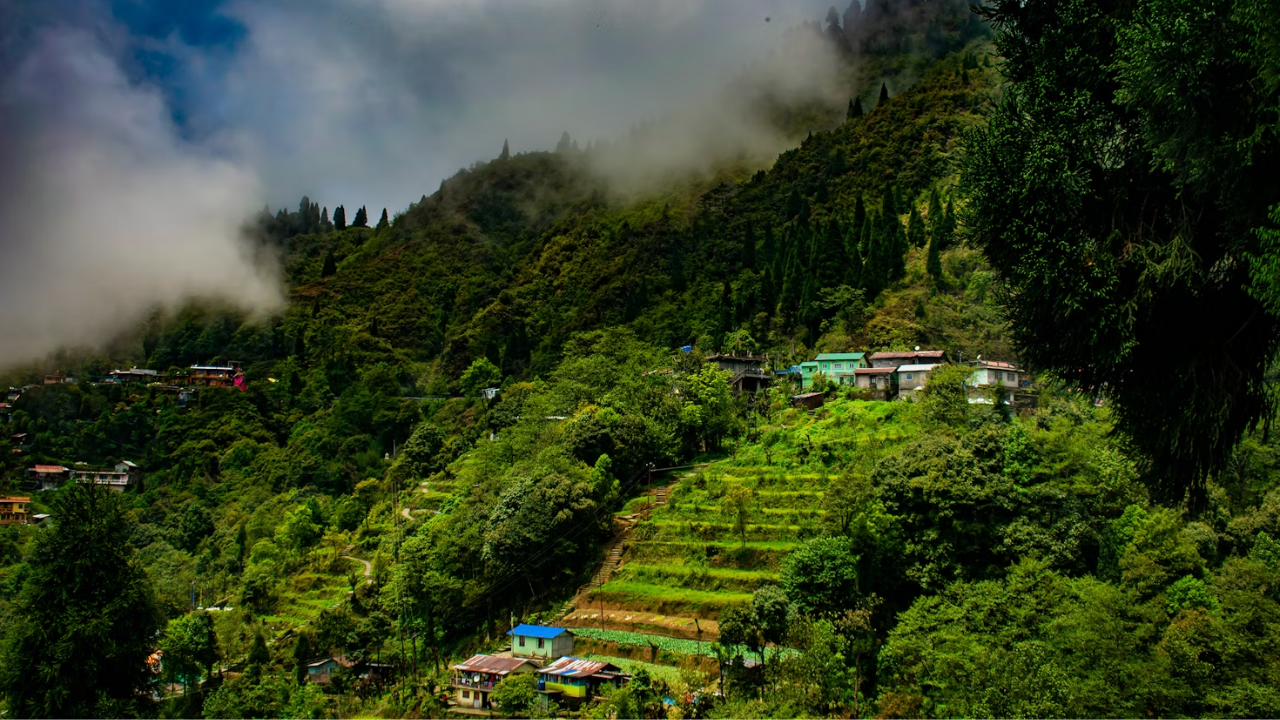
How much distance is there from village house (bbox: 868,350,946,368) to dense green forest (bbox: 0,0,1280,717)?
2359mm

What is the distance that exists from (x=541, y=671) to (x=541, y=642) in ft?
9.70

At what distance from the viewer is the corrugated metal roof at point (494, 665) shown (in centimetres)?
2825

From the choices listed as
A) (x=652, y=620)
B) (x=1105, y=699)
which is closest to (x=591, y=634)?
(x=652, y=620)

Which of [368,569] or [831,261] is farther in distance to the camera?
[831,261]

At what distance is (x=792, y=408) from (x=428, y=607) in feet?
69.6

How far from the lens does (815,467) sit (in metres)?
37.1

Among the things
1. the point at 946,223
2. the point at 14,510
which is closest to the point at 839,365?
the point at 946,223

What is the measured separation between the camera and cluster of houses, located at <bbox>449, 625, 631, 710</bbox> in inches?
1014

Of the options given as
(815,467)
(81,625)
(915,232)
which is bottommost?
(81,625)

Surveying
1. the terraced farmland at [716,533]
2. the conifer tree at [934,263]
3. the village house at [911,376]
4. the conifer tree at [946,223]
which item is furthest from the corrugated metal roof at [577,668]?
the conifer tree at [946,223]

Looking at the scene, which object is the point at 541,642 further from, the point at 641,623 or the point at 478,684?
the point at 641,623

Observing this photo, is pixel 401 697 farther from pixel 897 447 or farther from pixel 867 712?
pixel 897 447

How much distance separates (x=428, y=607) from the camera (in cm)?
3684

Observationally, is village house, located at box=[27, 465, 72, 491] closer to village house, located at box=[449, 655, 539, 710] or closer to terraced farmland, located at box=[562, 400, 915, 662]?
terraced farmland, located at box=[562, 400, 915, 662]
